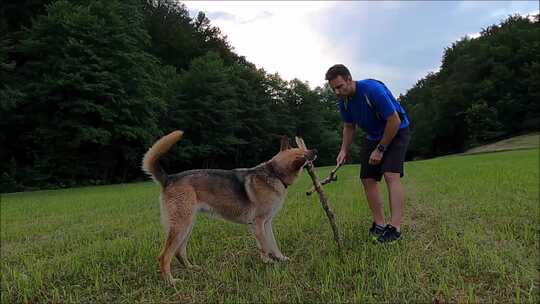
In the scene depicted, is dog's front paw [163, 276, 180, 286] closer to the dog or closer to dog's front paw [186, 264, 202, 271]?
the dog

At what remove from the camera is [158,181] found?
497cm

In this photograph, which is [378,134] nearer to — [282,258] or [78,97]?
[282,258]

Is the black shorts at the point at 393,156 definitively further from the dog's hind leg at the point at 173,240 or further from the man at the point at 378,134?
the dog's hind leg at the point at 173,240

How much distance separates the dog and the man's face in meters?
0.85

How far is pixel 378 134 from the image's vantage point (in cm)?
578

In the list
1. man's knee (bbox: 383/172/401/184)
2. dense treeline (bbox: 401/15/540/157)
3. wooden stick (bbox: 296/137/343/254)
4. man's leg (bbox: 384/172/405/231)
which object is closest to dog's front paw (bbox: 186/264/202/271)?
wooden stick (bbox: 296/137/343/254)

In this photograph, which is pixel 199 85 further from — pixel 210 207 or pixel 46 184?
pixel 210 207

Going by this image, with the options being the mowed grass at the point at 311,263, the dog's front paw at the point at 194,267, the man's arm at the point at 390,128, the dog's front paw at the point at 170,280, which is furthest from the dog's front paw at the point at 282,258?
the man's arm at the point at 390,128

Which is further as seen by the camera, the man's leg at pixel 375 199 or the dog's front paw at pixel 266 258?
the man's leg at pixel 375 199

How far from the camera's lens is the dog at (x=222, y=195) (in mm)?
4754

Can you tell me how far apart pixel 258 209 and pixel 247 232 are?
194cm

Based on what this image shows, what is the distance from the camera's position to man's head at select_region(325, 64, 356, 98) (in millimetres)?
5312

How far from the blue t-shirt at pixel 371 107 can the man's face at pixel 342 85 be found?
0.48 feet

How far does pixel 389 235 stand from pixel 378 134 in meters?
1.34
